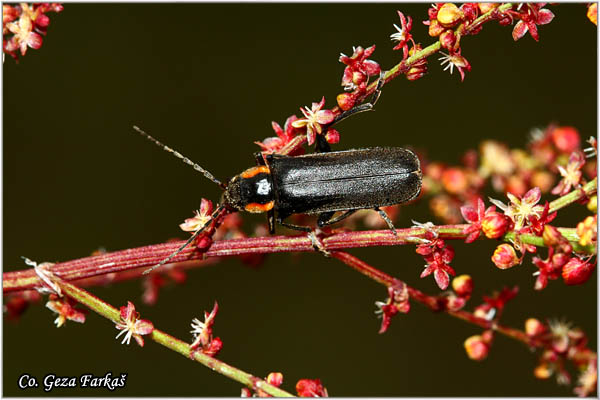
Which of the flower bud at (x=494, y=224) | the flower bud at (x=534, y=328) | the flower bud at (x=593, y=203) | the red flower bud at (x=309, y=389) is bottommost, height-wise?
the red flower bud at (x=309, y=389)

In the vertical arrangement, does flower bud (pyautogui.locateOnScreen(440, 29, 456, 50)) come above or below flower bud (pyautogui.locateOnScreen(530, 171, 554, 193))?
below

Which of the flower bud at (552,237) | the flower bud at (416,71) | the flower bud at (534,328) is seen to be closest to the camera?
the flower bud at (552,237)

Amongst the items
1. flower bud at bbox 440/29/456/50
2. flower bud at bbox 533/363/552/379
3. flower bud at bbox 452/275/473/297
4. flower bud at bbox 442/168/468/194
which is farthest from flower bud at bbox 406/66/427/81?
flower bud at bbox 533/363/552/379

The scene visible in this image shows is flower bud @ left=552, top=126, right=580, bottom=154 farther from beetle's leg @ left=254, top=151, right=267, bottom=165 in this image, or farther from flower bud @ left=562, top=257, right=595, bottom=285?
beetle's leg @ left=254, top=151, right=267, bottom=165

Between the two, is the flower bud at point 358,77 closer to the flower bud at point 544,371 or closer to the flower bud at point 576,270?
the flower bud at point 576,270

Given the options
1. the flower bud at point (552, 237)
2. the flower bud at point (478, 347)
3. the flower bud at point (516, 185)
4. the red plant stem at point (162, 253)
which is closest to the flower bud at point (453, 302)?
the flower bud at point (478, 347)

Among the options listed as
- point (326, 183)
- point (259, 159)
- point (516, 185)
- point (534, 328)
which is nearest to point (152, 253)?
point (259, 159)

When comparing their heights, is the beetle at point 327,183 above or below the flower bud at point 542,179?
below

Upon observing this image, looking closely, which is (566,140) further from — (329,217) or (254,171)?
(254,171)
